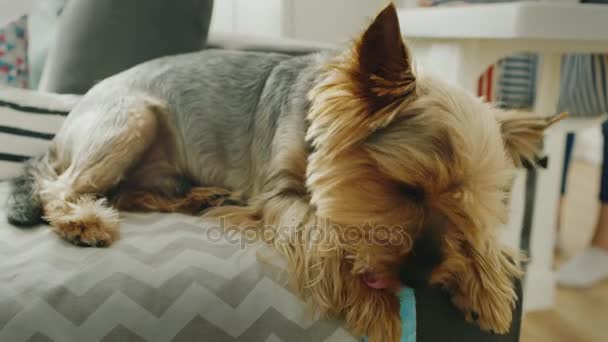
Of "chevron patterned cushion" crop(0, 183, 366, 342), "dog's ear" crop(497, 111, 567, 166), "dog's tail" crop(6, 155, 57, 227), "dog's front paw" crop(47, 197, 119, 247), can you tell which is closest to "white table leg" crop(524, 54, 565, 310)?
"dog's ear" crop(497, 111, 567, 166)

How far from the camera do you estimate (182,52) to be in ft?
6.41

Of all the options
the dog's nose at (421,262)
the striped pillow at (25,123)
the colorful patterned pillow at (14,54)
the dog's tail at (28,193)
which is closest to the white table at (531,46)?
the dog's nose at (421,262)

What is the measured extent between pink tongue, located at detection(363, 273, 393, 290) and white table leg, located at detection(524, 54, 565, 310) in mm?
1451

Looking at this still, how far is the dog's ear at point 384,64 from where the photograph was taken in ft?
3.32

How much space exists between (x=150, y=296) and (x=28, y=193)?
26.3 inches

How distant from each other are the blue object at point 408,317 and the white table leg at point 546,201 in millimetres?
1422

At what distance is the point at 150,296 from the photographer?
3.44 feet

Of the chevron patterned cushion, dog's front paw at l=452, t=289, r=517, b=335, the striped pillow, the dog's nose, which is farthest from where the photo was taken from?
the striped pillow

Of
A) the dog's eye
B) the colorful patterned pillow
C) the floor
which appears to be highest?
the colorful patterned pillow

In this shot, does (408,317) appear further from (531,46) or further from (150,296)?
(531,46)

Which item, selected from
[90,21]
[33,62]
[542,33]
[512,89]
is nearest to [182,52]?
[90,21]

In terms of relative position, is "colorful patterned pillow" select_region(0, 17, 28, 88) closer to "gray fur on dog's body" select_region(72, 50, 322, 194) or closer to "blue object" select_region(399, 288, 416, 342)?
"gray fur on dog's body" select_region(72, 50, 322, 194)

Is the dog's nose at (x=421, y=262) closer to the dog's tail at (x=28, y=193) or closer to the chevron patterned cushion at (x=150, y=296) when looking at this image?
the chevron patterned cushion at (x=150, y=296)

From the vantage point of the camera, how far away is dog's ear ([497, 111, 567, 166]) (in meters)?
1.33
